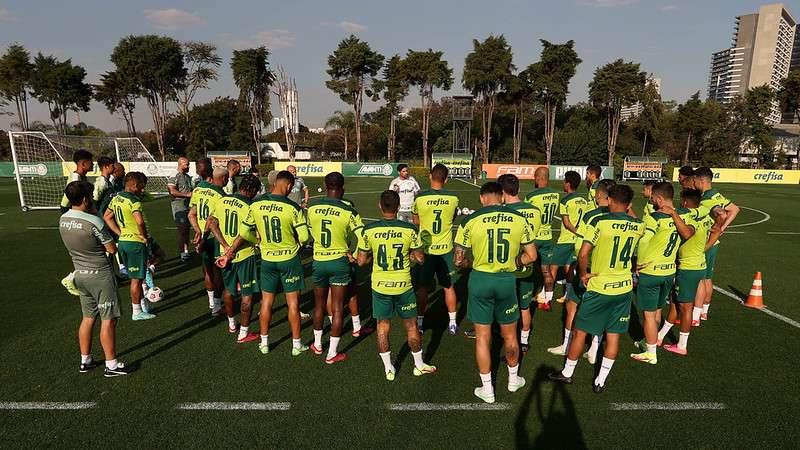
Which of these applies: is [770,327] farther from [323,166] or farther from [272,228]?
[323,166]

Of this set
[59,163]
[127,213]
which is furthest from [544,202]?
[59,163]

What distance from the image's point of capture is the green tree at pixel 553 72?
54969 mm

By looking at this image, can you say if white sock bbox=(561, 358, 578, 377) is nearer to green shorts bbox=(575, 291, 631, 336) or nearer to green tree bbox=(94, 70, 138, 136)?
green shorts bbox=(575, 291, 631, 336)

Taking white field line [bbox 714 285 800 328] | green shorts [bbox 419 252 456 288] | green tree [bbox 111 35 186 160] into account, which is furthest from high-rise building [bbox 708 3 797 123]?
green shorts [bbox 419 252 456 288]

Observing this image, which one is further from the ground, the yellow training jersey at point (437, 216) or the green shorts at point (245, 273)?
the yellow training jersey at point (437, 216)

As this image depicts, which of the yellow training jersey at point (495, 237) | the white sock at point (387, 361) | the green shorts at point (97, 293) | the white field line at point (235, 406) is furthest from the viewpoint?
the white sock at point (387, 361)

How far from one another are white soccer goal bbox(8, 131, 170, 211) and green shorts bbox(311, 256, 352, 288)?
2157 centimetres

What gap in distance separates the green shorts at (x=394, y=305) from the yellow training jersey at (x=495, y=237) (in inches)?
38.3

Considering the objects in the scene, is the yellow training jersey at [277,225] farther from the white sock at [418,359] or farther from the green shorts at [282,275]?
the white sock at [418,359]

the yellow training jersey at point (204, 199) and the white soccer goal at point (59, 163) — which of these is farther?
the white soccer goal at point (59, 163)

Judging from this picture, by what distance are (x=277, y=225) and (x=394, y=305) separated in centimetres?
188

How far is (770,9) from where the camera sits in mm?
161375

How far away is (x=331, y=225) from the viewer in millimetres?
5324

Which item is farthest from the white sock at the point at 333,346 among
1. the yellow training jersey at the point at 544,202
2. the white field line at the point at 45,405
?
the yellow training jersey at the point at 544,202
